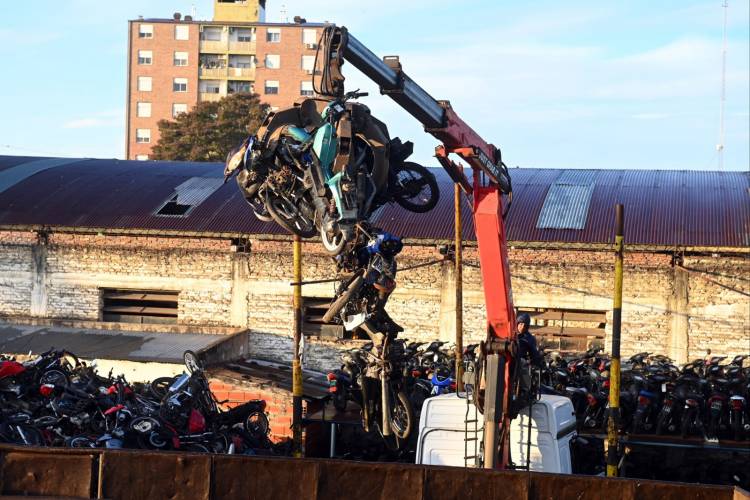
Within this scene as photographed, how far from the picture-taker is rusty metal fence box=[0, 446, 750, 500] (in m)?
9.97

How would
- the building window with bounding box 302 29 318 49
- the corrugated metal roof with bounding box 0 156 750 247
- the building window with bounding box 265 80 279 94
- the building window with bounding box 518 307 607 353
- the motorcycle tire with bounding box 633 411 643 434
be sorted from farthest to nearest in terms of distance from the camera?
the building window with bounding box 265 80 279 94 → the building window with bounding box 302 29 318 49 → the corrugated metal roof with bounding box 0 156 750 247 → the building window with bounding box 518 307 607 353 → the motorcycle tire with bounding box 633 411 643 434

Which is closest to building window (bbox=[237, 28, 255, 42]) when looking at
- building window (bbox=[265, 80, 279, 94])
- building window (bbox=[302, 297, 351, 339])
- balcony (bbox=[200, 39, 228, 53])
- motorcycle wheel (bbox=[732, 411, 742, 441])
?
balcony (bbox=[200, 39, 228, 53])

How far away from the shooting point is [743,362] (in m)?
24.0

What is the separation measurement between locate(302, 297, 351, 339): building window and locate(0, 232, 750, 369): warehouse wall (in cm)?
32

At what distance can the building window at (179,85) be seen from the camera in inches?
3433

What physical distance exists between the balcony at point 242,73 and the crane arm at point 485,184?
7583 cm

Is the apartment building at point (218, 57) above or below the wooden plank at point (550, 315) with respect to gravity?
above

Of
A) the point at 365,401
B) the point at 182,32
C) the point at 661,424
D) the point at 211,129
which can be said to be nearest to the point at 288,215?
the point at 365,401

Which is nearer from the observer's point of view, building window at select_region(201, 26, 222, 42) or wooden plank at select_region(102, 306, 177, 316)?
wooden plank at select_region(102, 306, 177, 316)

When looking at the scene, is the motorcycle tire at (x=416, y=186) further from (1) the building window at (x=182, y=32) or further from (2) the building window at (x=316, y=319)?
(1) the building window at (x=182, y=32)

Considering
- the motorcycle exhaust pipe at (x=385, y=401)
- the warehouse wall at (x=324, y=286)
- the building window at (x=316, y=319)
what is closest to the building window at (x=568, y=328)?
the warehouse wall at (x=324, y=286)

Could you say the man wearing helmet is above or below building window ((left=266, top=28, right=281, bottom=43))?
below

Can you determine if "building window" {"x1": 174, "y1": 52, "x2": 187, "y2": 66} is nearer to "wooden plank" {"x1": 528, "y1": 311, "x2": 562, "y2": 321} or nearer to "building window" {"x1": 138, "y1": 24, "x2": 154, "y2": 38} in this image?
"building window" {"x1": 138, "y1": 24, "x2": 154, "y2": 38}

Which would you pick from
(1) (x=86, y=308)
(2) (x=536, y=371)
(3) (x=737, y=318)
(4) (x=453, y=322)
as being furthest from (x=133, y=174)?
(2) (x=536, y=371)
